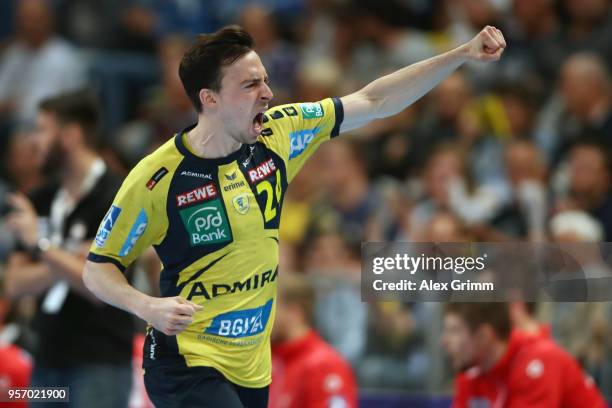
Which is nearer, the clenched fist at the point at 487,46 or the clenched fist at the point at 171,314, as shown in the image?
the clenched fist at the point at 171,314

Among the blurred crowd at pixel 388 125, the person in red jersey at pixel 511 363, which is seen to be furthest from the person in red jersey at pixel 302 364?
the person in red jersey at pixel 511 363

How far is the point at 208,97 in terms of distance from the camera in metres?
5.51

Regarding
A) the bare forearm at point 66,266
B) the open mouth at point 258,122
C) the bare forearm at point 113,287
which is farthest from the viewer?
the bare forearm at point 66,266

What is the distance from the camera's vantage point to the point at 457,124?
1140 centimetres

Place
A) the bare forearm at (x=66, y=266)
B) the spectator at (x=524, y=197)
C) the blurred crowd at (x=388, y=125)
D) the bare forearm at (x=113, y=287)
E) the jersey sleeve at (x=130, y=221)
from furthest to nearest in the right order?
the spectator at (x=524, y=197)
the blurred crowd at (x=388, y=125)
the bare forearm at (x=66, y=266)
the jersey sleeve at (x=130, y=221)
the bare forearm at (x=113, y=287)

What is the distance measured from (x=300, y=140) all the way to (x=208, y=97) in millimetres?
563

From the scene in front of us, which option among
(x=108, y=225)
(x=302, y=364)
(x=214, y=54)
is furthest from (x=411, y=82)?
(x=302, y=364)

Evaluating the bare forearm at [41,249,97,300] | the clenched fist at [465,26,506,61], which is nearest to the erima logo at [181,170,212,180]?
the clenched fist at [465,26,506,61]

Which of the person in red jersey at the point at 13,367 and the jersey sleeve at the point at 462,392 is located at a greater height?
the person in red jersey at the point at 13,367

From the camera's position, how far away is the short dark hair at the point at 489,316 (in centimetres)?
697

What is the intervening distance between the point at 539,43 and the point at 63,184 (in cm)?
570

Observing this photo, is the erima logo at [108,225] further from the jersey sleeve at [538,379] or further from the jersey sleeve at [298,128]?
the jersey sleeve at [538,379]

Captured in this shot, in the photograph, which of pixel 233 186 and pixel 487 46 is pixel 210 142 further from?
pixel 487 46

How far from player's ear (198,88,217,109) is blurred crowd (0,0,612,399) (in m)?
2.65
